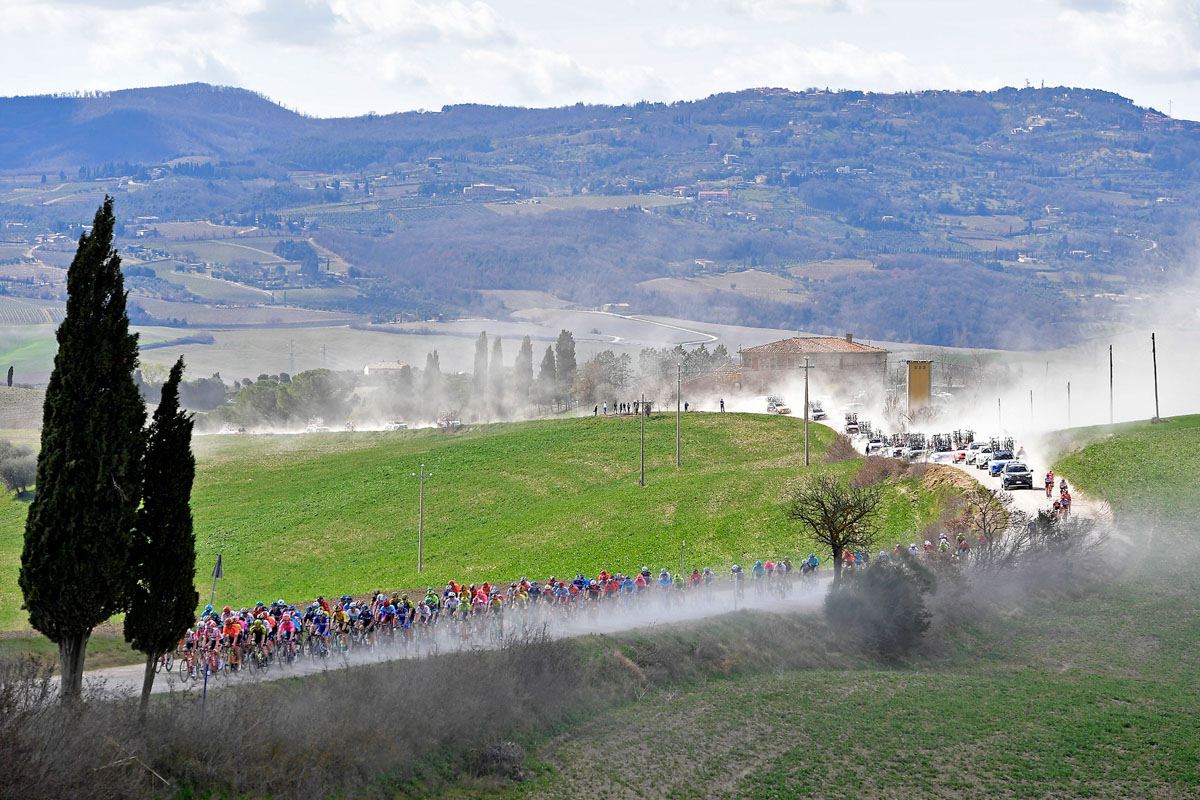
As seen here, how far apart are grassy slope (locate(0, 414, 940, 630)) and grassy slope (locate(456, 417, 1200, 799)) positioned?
64.8ft

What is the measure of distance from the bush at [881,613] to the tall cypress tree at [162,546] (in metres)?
26.1

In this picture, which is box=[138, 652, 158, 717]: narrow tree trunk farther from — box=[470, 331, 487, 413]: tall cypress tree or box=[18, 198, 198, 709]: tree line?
box=[470, 331, 487, 413]: tall cypress tree

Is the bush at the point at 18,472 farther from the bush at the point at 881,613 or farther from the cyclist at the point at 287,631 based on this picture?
the bush at the point at 881,613

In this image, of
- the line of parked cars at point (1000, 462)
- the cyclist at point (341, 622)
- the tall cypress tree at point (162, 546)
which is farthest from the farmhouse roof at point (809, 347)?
the tall cypress tree at point (162, 546)

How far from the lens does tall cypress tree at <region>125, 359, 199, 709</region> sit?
1095 inches

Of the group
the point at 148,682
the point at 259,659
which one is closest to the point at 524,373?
the point at 259,659

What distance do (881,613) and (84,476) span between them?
29.5 meters

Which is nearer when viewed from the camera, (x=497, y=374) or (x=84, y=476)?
(x=84, y=476)

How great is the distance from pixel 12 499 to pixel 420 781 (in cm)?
7627

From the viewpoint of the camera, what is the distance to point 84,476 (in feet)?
86.6

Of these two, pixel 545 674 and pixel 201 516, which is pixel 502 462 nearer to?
pixel 201 516

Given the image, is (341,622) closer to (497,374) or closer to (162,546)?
(162,546)

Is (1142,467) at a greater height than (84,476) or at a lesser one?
lesser

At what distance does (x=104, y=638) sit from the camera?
135ft
